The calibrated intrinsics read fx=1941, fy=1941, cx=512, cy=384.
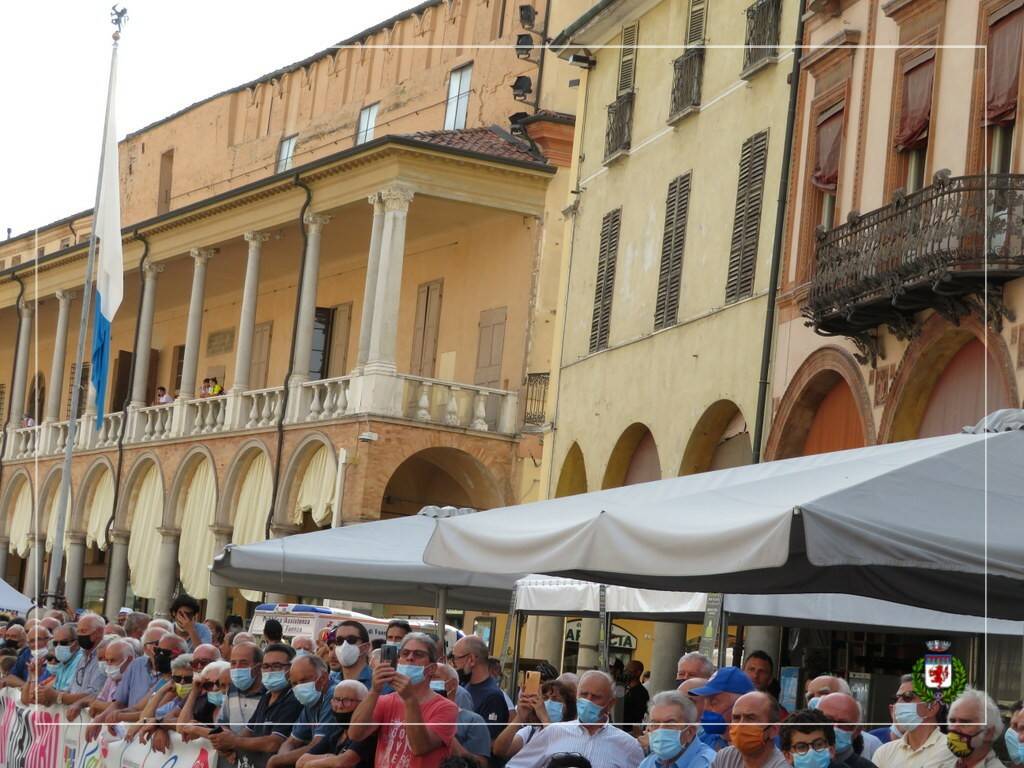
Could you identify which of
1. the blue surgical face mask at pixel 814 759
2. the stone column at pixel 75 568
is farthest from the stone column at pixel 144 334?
the blue surgical face mask at pixel 814 759

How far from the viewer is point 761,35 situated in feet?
71.2

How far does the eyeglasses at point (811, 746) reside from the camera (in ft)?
23.7

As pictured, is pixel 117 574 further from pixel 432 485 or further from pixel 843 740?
pixel 843 740

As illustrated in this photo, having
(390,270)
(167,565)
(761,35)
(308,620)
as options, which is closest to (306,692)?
(308,620)

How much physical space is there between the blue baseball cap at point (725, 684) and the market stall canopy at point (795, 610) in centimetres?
280

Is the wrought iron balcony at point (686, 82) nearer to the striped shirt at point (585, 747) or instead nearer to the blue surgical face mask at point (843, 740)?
the striped shirt at point (585, 747)

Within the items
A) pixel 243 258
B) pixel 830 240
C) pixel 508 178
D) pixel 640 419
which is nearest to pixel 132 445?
pixel 243 258

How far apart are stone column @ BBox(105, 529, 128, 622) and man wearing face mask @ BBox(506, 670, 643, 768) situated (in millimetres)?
30053

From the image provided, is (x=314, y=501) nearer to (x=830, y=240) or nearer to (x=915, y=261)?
(x=830, y=240)

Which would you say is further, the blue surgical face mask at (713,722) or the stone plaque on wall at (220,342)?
the stone plaque on wall at (220,342)

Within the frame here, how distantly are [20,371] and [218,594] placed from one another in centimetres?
1216

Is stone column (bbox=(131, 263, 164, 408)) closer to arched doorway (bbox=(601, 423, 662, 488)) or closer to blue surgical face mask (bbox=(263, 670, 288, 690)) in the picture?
arched doorway (bbox=(601, 423, 662, 488))

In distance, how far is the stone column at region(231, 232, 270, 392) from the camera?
1358 inches

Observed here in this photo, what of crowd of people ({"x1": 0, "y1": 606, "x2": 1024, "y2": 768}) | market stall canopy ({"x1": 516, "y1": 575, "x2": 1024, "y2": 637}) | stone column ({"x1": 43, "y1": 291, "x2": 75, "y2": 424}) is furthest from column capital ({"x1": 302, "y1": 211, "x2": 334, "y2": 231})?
crowd of people ({"x1": 0, "y1": 606, "x2": 1024, "y2": 768})
